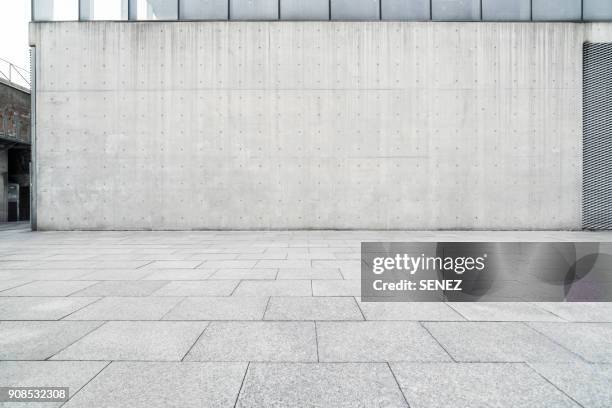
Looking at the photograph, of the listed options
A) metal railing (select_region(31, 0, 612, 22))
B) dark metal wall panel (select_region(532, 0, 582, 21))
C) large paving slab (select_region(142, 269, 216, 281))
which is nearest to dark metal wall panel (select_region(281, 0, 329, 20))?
metal railing (select_region(31, 0, 612, 22))

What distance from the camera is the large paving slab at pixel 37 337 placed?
2.91m

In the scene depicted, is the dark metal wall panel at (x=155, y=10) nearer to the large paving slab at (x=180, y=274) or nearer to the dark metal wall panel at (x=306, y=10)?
the dark metal wall panel at (x=306, y=10)

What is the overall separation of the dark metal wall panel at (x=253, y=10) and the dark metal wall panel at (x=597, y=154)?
14.0 meters

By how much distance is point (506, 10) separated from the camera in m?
13.2

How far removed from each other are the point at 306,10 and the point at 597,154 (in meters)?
14.1

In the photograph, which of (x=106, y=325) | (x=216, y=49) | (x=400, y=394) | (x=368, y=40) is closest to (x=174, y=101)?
(x=216, y=49)

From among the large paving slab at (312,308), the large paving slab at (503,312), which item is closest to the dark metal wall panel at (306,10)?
the large paving slab at (312,308)

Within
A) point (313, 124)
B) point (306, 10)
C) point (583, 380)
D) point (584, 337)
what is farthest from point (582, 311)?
point (306, 10)

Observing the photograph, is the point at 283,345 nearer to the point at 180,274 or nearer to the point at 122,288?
the point at 122,288

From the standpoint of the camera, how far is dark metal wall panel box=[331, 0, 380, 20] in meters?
13.2

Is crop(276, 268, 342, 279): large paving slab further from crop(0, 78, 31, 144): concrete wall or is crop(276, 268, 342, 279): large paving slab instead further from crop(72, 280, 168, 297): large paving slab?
crop(0, 78, 31, 144): concrete wall

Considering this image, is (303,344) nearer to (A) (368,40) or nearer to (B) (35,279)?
(B) (35,279)

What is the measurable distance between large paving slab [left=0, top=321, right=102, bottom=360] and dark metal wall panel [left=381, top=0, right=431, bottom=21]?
49.2ft

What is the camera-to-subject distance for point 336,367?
2.66 metres
